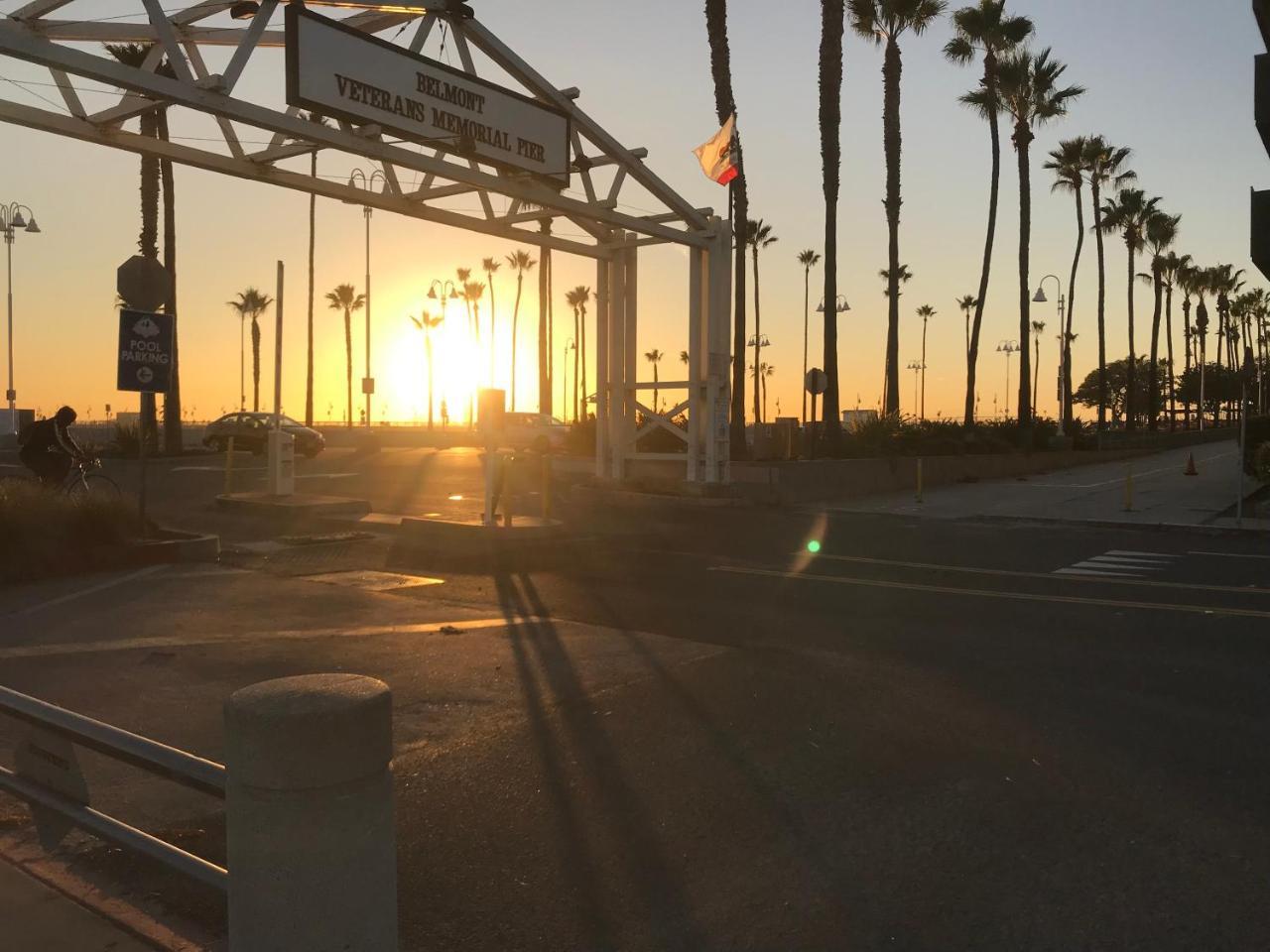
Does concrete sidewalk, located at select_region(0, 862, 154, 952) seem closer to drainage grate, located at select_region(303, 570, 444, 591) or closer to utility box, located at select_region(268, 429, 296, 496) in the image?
drainage grate, located at select_region(303, 570, 444, 591)

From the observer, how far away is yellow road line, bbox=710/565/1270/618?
34.1 feet

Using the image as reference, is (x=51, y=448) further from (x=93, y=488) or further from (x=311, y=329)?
(x=311, y=329)

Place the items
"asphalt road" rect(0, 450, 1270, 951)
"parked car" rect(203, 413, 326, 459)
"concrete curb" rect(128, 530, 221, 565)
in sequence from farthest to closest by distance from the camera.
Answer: "parked car" rect(203, 413, 326, 459) → "concrete curb" rect(128, 530, 221, 565) → "asphalt road" rect(0, 450, 1270, 951)

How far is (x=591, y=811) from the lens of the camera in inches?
192

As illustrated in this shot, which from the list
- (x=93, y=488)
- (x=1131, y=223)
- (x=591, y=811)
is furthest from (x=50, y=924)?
(x=1131, y=223)

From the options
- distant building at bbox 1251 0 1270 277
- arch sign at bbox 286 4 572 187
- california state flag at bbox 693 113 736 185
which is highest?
california state flag at bbox 693 113 736 185

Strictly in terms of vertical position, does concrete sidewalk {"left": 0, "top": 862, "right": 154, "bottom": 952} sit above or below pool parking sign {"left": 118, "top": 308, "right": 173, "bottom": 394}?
below

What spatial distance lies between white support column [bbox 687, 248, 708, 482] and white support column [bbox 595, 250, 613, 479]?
1612mm

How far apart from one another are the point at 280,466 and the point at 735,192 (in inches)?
567

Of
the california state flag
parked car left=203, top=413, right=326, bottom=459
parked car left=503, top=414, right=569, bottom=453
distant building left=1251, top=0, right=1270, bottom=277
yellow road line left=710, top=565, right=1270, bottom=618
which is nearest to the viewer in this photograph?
distant building left=1251, top=0, right=1270, bottom=277

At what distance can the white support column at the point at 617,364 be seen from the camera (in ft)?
69.3

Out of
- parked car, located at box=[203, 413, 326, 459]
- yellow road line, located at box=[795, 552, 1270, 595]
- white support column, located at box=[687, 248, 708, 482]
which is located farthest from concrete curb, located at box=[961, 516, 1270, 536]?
parked car, located at box=[203, 413, 326, 459]

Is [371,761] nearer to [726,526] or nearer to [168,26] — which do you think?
[168,26]

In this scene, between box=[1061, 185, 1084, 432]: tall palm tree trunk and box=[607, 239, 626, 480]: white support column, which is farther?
box=[1061, 185, 1084, 432]: tall palm tree trunk
